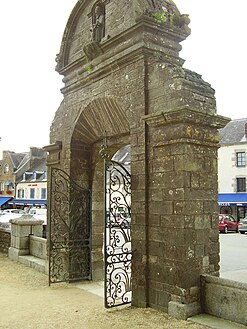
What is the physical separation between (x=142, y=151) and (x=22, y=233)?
602cm

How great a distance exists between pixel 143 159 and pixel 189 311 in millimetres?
2346

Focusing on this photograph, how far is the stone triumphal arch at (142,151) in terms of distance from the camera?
5.41 m

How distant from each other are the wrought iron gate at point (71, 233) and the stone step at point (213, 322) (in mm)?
3565

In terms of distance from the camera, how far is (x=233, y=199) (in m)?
26.4

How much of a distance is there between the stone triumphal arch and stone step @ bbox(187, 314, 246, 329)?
0.16 m

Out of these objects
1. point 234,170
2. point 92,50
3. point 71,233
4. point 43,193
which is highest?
point 92,50

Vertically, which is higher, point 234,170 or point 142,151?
point 234,170

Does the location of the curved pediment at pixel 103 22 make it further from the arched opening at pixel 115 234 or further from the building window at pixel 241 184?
the building window at pixel 241 184

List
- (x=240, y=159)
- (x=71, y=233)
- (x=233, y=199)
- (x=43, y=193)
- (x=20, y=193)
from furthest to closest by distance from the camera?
(x=20, y=193), (x=43, y=193), (x=240, y=159), (x=233, y=199), (x=71, y=233)

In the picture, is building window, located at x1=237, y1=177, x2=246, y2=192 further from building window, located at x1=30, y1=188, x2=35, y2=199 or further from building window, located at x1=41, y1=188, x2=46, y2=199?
building window, located at x1=30, y1=188, x2=35, y2=199

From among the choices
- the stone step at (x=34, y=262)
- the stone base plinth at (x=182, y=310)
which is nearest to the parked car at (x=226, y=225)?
the stone step at (x=34, y=262)

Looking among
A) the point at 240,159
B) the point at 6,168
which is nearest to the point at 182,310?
the point at 240,159

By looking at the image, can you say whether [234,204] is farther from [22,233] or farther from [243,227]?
[22,233]

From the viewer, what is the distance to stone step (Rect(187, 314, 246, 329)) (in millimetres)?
4707
